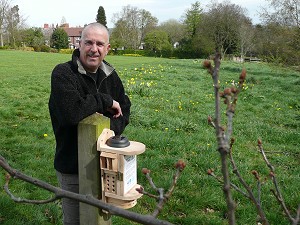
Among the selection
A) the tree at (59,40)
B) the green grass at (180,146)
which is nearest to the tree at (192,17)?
the tree at (59,40)

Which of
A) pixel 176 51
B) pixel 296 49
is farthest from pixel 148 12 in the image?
pixel 296 49

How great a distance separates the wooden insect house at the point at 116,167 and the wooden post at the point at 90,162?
0.04 m

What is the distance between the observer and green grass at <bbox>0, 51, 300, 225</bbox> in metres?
4.04

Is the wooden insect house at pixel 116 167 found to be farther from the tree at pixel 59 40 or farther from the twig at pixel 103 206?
the tree at pixel 59 40

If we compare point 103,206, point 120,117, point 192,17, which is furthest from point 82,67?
point 192,17

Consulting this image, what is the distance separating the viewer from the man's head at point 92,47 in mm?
2525

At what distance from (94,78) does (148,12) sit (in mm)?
76122

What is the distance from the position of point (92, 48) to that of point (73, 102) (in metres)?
0.47

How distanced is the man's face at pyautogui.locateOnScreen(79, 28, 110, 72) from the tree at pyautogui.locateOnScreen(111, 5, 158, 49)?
67548 mm

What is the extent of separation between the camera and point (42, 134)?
6539mm

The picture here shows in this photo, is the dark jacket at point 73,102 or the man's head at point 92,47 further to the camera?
the man's head at point 92,47

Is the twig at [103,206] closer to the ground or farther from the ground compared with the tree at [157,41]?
closer to the ground

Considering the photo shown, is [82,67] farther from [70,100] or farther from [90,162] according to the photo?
[90,162]

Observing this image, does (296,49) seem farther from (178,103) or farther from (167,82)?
(178,103)
